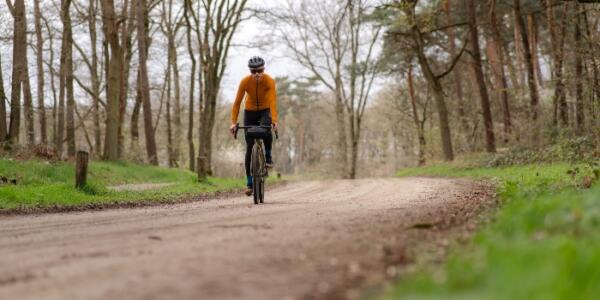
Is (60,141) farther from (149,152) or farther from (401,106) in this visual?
(401,106)

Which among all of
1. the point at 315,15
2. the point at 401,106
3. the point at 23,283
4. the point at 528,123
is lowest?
the point at 23,283

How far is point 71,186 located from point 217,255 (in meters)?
8.79

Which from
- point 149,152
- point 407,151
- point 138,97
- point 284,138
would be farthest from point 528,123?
point 284,138

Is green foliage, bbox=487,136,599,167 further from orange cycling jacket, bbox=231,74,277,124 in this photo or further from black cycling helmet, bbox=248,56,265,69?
black cycling helmet, bbox=248,56,265,69

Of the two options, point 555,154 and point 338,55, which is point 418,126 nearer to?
point 338,55

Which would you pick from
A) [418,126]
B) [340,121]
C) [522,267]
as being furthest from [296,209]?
[340,121]

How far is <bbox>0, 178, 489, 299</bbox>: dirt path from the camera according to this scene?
3.09 metres

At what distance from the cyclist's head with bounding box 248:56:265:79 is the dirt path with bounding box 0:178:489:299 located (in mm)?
3365

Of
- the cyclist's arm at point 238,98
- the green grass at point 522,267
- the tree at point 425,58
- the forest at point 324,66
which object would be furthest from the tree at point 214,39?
the green grass at point 522,267

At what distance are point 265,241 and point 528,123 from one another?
16.8 meters

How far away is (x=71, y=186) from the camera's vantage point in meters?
11.8

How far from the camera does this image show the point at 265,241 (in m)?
4.61

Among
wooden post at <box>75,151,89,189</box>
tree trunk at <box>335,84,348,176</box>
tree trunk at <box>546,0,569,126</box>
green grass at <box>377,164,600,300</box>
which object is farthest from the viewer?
tree trunk at <box>335,84,348,176</box>

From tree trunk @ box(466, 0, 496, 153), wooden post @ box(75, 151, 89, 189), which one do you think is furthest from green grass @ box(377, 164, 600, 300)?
tree trunk @ box(466, 0, 496, 153)
